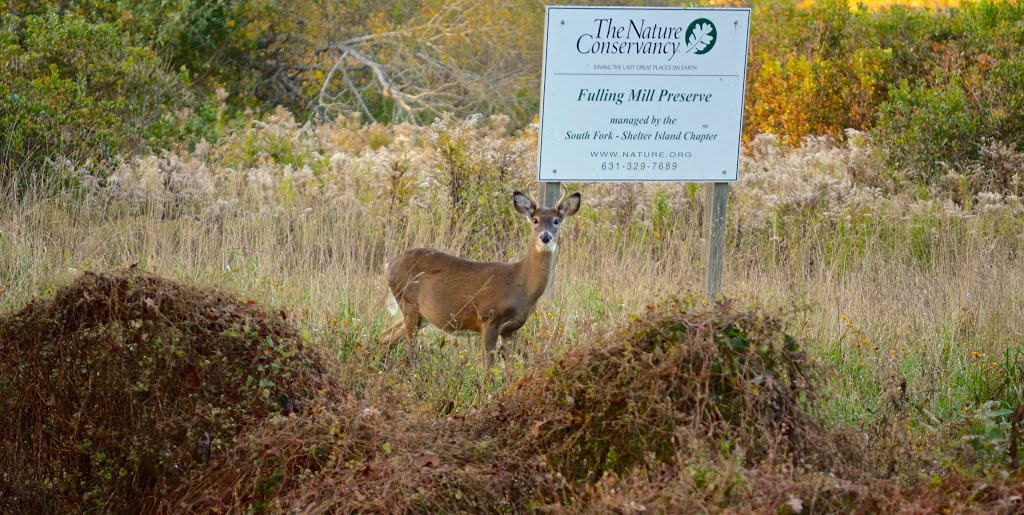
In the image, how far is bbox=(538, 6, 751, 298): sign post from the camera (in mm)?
7211

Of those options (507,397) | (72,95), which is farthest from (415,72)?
(507,397)

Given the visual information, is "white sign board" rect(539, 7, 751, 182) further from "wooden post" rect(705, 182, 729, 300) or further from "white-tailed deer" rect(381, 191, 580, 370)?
"white-tailed deer" rect(381, 191, 580, 370)

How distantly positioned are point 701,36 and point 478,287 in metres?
2.06

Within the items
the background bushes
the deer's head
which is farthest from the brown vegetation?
the background bushes

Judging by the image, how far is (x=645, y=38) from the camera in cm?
728

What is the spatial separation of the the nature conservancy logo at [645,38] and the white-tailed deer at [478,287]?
39.4 inches

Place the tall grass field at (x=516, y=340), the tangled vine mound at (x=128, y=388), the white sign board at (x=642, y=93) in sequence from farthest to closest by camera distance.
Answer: the white sign board at (x=642, y=93), the tangled vine mound at (x=128, y=388), the tall grass field at (x=516, y=340)

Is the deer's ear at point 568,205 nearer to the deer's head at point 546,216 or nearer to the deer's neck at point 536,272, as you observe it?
the deer's head at point 546,216

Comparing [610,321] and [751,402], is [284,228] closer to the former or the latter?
[610,321]

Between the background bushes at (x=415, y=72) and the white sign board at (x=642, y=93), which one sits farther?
the background bushes at (x=415, y=72)

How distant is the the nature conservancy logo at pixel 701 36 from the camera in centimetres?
731

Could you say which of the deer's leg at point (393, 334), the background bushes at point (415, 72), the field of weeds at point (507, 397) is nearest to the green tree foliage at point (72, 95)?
the background bushes at point (415, 72)

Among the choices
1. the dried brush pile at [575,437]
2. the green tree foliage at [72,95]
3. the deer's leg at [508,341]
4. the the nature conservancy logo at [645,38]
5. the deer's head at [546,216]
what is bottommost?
the deer's leg at [508,341]

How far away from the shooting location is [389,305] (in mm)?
7156
